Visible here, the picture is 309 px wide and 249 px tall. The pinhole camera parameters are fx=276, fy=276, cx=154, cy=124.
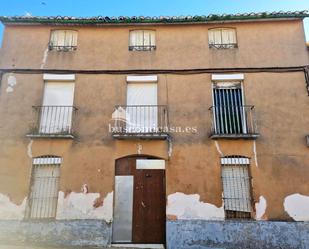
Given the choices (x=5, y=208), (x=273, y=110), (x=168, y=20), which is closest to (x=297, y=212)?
(x=273, y=110)

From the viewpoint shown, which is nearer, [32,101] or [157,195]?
[157,195]

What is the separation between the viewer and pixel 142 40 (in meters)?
10.7

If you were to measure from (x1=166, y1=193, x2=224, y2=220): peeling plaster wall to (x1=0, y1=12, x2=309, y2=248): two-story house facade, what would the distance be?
3 centimetres

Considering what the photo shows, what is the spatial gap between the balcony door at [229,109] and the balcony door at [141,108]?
2.20 m

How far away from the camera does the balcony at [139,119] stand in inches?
381

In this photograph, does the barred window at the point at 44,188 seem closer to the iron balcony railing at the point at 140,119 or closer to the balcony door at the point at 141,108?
the iron balcony railing at the point at 140,119

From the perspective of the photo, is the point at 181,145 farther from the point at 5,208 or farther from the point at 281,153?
the point at 5,208

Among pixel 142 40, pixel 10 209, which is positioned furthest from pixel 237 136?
pixel 10 209

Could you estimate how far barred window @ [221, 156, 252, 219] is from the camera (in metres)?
8.98

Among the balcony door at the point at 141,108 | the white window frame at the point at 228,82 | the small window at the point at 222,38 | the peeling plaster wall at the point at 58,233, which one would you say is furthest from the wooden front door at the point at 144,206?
the small window at the point at 222,38

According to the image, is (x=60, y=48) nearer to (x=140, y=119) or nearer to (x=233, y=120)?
(x=140, y=119)

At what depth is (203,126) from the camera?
9.58 metres

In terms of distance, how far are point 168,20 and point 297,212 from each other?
8064 mm

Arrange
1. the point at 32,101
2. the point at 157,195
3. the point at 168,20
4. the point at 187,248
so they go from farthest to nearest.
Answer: the point at 168,20, the point at 32,101, the point at 157,195, the point at 187,248
